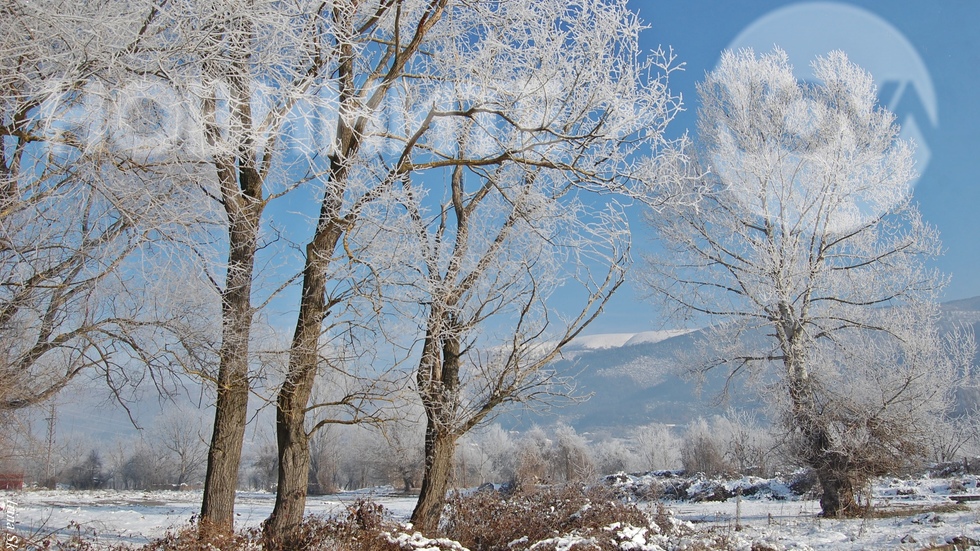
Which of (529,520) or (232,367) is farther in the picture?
(529,520)

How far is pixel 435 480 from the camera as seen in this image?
285 inches

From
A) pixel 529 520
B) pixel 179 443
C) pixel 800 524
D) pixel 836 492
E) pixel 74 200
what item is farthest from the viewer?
pixel 179 443

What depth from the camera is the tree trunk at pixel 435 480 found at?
23.5 ft

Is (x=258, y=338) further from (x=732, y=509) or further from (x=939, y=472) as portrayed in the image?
(x=939, y=472)

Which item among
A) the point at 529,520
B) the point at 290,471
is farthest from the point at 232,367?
the point at 529,520

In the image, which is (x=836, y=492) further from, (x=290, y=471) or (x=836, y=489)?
(x=290, y=471)

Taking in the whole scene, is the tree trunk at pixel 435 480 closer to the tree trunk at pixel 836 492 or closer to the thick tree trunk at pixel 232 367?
the thick tree trunk at pixel 232 367

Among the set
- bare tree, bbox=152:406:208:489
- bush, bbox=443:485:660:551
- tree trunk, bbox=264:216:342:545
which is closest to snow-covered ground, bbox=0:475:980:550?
tree trunk, bbox=264:216:342:545

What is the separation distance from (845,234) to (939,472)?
15.3 metres

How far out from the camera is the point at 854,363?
A: 47.6 feet

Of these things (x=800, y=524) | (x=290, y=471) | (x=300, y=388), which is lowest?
(x=800, y=524)

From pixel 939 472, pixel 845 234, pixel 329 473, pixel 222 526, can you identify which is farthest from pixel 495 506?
pixel 329 473

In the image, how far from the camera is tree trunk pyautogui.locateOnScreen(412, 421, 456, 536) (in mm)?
7157

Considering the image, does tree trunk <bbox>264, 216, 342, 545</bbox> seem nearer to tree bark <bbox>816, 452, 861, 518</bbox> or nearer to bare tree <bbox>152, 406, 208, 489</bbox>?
tree bark <bbox>816, 452, 861, 518</bbox>
